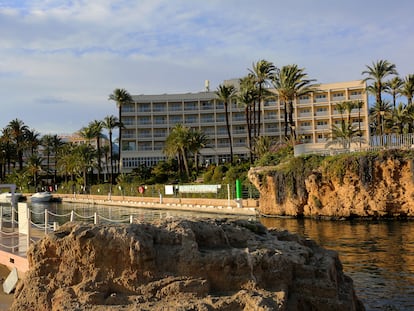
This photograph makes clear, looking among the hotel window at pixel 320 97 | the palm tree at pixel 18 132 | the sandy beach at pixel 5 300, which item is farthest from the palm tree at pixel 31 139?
the sandy beach at pixel 5 300

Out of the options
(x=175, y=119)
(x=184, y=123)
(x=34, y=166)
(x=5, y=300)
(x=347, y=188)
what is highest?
(x=175, y=119)

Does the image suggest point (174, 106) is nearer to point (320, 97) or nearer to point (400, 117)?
point (320, 97)

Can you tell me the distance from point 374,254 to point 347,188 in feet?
52.0

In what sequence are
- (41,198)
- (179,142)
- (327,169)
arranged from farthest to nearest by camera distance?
(179,142), (41,198), (327,169)

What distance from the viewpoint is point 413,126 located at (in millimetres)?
58375

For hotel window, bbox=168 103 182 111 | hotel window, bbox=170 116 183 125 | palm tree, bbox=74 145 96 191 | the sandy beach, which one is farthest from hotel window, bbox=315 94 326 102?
the sandy beach

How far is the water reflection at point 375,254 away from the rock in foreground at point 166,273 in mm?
4248

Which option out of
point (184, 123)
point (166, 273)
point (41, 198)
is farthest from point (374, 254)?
point (184, 123)

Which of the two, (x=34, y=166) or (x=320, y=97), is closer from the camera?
(x=320, y=97)

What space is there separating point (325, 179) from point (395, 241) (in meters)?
13.3

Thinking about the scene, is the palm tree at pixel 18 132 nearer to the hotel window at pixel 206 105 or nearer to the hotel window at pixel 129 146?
the hotel window at pixel 129 146

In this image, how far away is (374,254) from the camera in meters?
16.5

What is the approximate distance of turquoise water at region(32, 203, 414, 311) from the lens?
35.2ft

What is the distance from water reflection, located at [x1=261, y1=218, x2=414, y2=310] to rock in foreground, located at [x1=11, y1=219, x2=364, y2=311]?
4.25 metres
